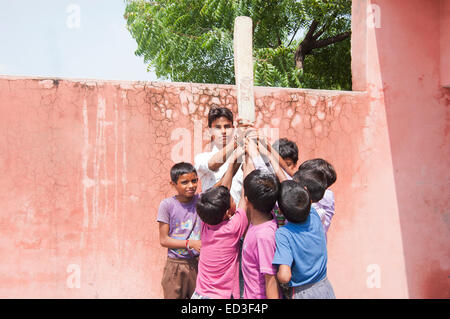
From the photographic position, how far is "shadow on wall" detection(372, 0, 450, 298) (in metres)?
3.67

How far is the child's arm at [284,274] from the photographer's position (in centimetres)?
173

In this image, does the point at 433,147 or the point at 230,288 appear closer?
the point at 230,288

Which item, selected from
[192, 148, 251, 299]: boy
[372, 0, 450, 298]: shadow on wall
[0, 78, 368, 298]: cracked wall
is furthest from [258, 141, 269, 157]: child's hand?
[372, 0, 450, 298]: shadow on wall

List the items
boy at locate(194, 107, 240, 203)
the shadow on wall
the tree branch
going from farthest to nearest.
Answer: the tree branch → the shadow on wall → boy at locate(194, 107, 240, 203)

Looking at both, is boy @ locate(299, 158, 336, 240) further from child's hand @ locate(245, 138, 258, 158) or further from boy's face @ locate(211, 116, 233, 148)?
boy's face @ locate(211, 116, 233, 148)

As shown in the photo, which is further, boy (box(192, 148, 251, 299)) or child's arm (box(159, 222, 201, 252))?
child's arm (box(159, 222, 201, 252))

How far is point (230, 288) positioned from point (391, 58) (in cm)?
289

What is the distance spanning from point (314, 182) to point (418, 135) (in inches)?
85.9

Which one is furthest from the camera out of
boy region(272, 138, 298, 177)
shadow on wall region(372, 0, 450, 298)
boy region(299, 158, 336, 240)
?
shadow on wall region(372, 0, 450, 298)

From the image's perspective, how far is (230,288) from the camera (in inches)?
77.1

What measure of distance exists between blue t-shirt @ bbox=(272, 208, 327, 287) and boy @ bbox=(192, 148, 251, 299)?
256mm


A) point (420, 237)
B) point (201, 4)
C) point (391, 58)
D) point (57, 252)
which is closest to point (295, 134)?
point (391, 58)
